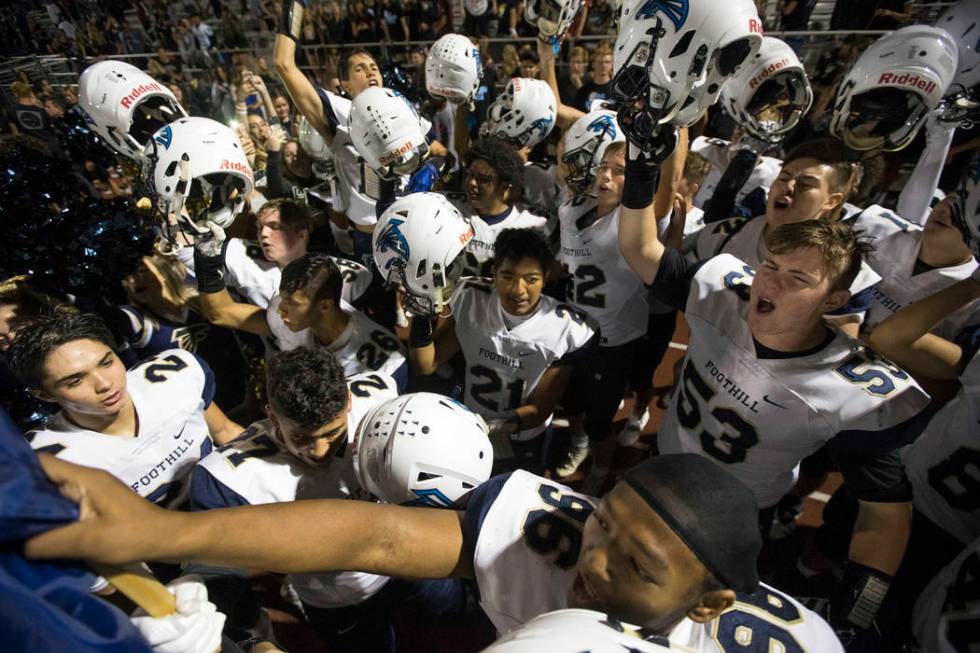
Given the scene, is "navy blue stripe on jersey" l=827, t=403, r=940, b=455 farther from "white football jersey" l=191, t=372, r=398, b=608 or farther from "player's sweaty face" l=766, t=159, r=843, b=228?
"white football jersey" l=191, t=372, r=398, b=608

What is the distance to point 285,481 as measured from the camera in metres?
2.09

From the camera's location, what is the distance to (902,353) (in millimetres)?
2348

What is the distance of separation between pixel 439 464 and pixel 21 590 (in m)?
1.34

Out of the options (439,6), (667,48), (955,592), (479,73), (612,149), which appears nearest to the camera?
(955,592)

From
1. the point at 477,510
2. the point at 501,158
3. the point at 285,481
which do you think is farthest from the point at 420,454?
the point at 501,158

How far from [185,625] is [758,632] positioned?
154 centimetres

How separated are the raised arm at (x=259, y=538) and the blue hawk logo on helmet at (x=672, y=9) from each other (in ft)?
6.62

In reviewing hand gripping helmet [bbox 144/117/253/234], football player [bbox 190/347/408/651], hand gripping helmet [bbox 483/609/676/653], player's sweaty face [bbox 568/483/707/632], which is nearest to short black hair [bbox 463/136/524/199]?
hand gripping helmet [bbox 144/117/253/234]

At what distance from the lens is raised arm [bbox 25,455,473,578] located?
86cm

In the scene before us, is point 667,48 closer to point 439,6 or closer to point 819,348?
point 819,348

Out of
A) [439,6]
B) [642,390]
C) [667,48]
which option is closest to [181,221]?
[667,48]

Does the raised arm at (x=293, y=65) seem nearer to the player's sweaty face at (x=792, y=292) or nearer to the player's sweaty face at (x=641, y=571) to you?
the player's sweaty face at (x=792, y=292)

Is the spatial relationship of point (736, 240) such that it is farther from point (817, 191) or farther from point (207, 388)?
point (207, 388)

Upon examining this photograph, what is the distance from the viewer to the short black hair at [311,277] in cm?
276
